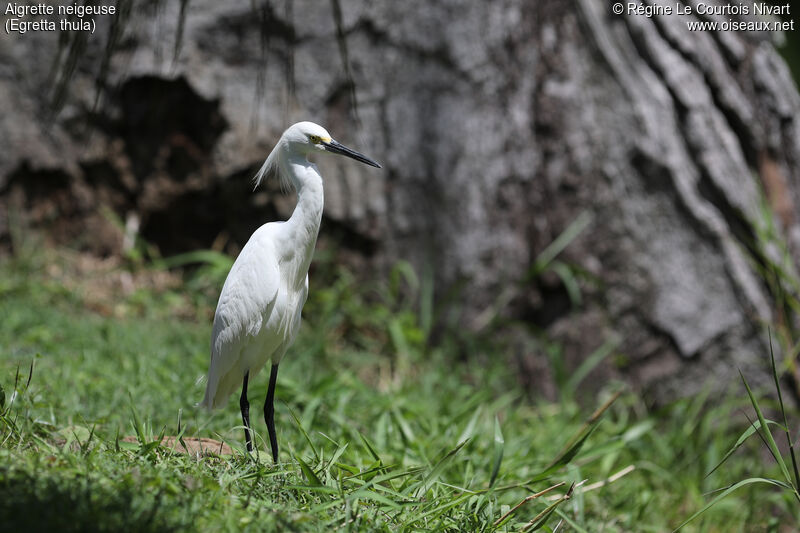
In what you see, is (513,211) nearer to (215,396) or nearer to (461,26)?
(461,26)

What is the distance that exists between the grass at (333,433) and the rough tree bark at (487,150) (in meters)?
0.39

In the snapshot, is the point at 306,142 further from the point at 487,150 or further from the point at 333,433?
the point at 487,150

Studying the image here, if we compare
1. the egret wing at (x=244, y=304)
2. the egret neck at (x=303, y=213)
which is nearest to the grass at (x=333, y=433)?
the egret wing at (x=244, y=304)

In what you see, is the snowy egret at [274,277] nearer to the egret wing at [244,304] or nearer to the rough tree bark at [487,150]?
the egret wing at [244,304]

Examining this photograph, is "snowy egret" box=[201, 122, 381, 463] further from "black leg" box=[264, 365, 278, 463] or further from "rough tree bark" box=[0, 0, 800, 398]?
"rough tree bark" box=[0, 0, 800, 398]

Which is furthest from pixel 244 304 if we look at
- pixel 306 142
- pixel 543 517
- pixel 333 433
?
pixel 543 517

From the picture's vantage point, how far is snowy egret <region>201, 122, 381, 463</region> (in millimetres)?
2188

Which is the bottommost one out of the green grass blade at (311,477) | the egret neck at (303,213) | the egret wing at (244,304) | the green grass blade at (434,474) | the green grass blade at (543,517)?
the green grass blade at (543,517)

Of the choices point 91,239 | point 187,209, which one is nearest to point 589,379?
point 187,209

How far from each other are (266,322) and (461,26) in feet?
9.38

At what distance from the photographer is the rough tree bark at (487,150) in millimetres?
4043

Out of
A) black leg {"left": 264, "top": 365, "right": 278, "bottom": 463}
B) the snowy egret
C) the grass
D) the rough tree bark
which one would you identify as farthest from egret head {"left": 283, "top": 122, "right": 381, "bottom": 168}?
the rough tree bark

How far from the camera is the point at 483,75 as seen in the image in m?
4.30

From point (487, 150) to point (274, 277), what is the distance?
8.13 ft
